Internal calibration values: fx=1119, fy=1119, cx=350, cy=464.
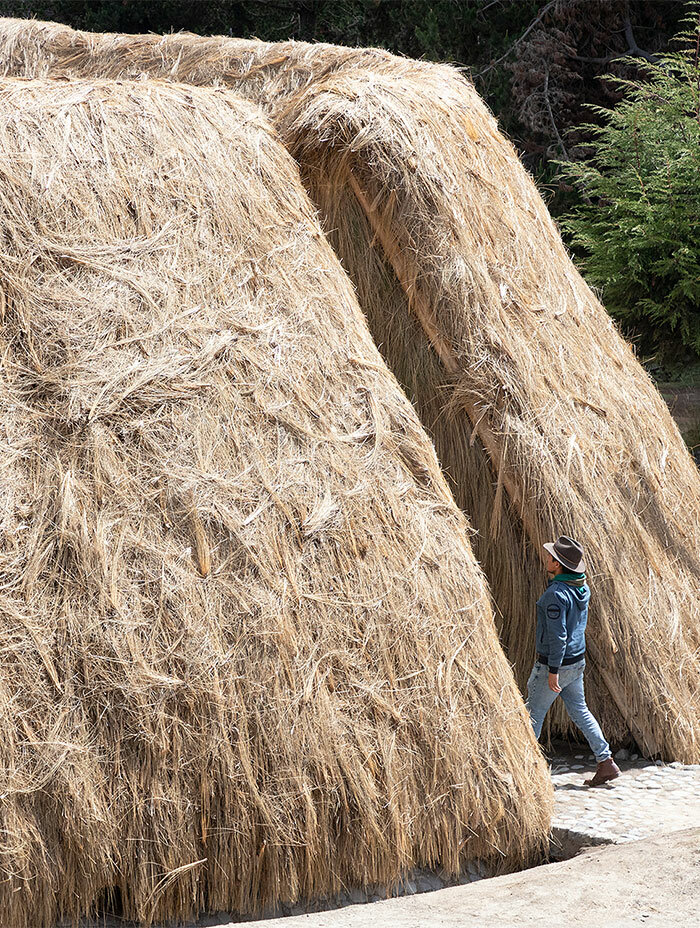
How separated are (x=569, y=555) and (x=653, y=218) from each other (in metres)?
6.73

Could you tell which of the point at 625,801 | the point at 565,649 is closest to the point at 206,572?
the point at 565,649

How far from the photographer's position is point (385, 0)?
17328 millimetres

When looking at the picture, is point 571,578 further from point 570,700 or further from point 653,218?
point 653,218

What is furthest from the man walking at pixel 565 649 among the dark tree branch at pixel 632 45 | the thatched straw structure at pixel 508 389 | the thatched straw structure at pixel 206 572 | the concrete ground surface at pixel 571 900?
the dark tree branch at pixel 632 45

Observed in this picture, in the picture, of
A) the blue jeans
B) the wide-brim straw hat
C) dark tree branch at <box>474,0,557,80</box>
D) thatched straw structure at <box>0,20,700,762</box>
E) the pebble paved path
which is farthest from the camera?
dark tree branch at <box>474,0,557,80</box>

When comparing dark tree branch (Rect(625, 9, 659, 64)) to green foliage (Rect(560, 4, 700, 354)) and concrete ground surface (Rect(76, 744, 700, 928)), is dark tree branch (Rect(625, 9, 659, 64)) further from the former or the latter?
concrete ground surface (Rect(76, 744, 700, 928))

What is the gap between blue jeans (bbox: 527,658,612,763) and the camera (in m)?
5.64

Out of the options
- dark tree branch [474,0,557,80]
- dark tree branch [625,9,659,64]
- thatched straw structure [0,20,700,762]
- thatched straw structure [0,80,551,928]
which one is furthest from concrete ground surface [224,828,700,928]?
dark tree branch [474,0,557,80]

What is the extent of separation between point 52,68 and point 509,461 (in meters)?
6.09

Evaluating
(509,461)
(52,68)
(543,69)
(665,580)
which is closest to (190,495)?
(509,461)

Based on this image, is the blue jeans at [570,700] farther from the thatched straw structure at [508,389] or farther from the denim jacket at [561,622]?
the thatched straw structure at [508,389]

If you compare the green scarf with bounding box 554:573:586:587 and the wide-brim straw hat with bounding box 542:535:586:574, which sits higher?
the wide-brim straw hat with bounding box 542:535:586:574

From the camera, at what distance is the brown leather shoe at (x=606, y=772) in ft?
18.5

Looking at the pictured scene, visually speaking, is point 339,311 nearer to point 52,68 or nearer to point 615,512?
point 615,512
